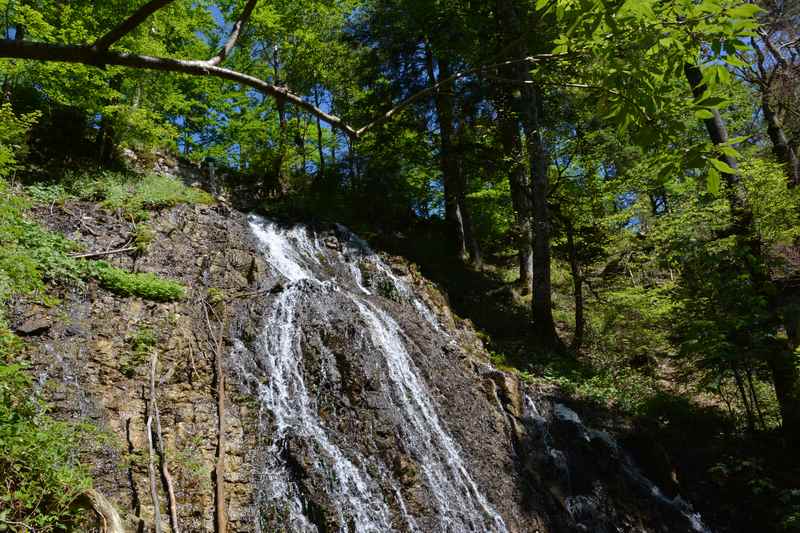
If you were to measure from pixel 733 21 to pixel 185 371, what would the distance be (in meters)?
6.35

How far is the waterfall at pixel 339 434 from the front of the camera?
532 centimetres

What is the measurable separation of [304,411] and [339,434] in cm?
58

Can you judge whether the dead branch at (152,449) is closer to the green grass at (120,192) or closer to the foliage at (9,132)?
the foliage at (9,132)

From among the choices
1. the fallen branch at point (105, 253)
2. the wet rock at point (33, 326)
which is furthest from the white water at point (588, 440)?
the fallen branch at point (105, 253)

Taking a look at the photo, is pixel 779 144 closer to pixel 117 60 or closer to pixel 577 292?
pixel 577 292

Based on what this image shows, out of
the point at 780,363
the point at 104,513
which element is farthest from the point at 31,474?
the point at 780,363

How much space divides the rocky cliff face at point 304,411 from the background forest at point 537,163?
0.93 metres

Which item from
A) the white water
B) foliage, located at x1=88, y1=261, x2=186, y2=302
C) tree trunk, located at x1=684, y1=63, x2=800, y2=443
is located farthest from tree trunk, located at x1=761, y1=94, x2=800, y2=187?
foliage, located at x1=88, y1=261, x2=186, y2=302

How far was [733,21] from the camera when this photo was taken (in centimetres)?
156

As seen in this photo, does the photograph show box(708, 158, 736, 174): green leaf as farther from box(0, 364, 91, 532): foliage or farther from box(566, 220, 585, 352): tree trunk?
box(566, 220, 585, 352): tree trunk

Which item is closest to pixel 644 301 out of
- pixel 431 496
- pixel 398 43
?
pixel 431 496

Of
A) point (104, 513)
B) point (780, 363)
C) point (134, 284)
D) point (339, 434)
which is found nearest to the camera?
point (104, 513)

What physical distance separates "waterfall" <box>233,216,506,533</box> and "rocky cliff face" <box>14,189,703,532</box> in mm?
19

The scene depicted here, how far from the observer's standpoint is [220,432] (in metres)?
5.52
